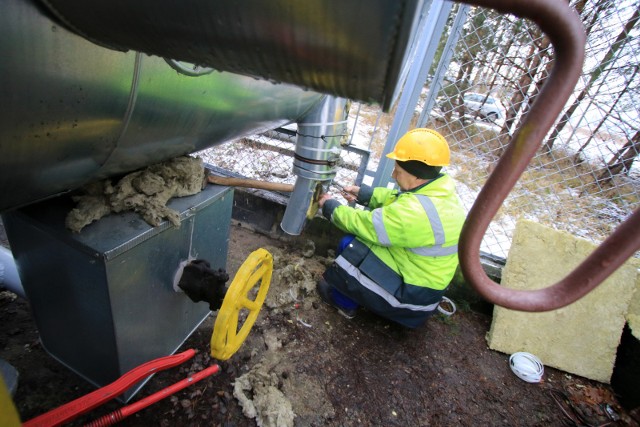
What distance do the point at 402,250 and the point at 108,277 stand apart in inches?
65.3

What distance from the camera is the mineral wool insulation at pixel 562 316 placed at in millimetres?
2201

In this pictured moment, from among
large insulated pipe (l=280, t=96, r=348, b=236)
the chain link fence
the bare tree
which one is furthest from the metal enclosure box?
the bare tree

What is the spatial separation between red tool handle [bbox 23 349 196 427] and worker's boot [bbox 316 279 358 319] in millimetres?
1222

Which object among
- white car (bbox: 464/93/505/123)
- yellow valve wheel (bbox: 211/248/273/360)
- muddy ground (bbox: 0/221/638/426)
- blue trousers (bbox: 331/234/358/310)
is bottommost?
muddy ground (bbox: 0/221/638/426)

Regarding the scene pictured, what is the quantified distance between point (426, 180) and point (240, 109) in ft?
4.20

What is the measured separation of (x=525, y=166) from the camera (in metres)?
0.40

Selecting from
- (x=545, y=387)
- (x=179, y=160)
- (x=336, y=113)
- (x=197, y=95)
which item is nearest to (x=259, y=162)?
(x=336, y=113)

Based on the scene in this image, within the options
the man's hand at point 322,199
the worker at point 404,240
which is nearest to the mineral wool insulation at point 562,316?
the worker at point 404,240

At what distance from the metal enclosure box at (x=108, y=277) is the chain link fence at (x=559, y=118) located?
60.8 inches

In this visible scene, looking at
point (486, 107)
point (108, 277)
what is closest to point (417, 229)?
point (108, 277)

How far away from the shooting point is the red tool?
3.55 feet

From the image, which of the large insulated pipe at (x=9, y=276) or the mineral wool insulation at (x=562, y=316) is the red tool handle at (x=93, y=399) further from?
the mineral wool insulation at (x=562, y=316)

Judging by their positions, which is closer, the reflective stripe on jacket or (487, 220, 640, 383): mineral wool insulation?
the reflective stripe on jacket

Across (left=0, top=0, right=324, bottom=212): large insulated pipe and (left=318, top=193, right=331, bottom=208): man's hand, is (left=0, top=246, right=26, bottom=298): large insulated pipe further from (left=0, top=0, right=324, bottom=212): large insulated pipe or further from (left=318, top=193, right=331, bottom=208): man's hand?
(left=318, top=193, right=331, bottom=208): man's hand
